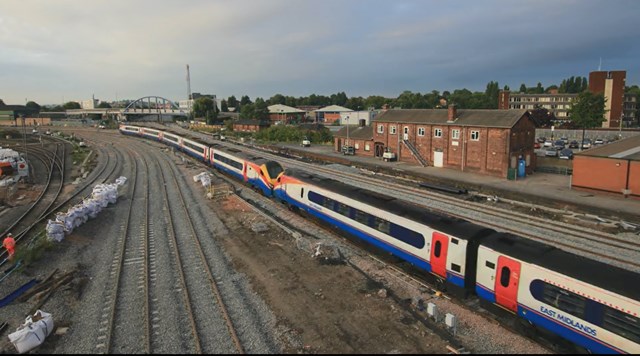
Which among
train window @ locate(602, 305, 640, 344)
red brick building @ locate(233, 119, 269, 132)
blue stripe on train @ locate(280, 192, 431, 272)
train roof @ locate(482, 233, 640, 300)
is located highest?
red brick building @ locate(233, 119, 269, 132)

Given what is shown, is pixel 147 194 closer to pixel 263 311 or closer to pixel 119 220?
pixel 119 220

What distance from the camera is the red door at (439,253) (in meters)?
14.4

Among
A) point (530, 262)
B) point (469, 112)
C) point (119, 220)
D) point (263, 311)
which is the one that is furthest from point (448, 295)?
point (469, 112)

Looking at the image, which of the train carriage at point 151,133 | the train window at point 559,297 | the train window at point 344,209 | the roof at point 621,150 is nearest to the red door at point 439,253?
the train window at point 559,297

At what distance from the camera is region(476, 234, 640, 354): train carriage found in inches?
391

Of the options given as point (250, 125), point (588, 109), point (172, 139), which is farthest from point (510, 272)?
point (250, 125)

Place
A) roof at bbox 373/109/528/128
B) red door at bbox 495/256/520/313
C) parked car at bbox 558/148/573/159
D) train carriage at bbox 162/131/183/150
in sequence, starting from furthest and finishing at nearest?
1. train carriage at bbox 162/131/183/150
2. parked car at bbox 558/148/573/159
3. roof at bbox 373/109/528/128
4. red door at bbox 495/256/520/313

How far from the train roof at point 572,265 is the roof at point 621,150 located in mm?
25098

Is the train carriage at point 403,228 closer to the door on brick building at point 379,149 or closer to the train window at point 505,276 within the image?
the train window at point 505,276

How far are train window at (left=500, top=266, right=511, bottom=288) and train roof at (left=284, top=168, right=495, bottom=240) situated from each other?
151cm

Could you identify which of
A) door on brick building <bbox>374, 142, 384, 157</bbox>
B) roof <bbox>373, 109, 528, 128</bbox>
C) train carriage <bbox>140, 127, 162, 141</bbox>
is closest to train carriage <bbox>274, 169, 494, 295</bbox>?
roof <bbox>373, 109, 528, 128</bbox>

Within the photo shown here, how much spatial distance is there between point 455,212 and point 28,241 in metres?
25.5

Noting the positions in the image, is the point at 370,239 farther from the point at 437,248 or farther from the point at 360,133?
the point at 360,133

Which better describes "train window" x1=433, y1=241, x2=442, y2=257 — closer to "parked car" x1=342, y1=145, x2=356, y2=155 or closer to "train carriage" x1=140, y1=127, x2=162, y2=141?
"parked car" x1=342, y1=145, x2=356, y2=155
